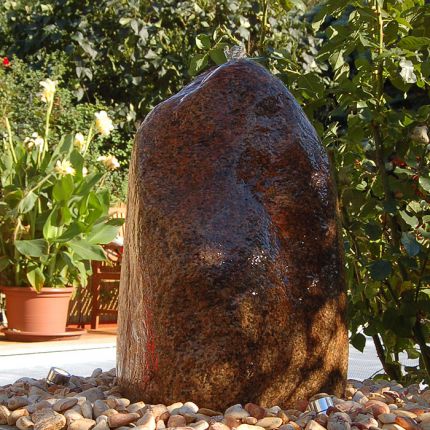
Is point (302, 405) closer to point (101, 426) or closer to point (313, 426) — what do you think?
point (313, 426)

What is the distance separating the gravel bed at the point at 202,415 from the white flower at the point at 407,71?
3.58 ft

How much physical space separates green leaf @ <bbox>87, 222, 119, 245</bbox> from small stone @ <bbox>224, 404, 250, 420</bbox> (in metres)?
5.72

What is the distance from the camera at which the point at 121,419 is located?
2.51 m

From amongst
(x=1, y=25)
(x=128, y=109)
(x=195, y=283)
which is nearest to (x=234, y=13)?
(x=128, y=109)

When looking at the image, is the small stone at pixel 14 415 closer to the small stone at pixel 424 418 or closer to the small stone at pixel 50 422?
the small stone at pixel 50 422

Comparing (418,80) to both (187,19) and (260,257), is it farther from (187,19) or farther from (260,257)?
(187,19)

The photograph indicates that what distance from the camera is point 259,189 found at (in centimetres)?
288

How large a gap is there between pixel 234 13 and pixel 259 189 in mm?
9907

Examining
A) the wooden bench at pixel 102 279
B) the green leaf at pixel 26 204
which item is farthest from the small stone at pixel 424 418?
the wooden bench at pixel 102 279

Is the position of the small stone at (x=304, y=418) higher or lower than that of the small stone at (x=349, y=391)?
higher

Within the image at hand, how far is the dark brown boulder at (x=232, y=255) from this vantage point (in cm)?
273

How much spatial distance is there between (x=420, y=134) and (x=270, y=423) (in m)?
1.34

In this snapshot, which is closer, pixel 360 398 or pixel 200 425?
pixel 200 425

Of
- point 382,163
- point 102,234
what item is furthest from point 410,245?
point 102,234
